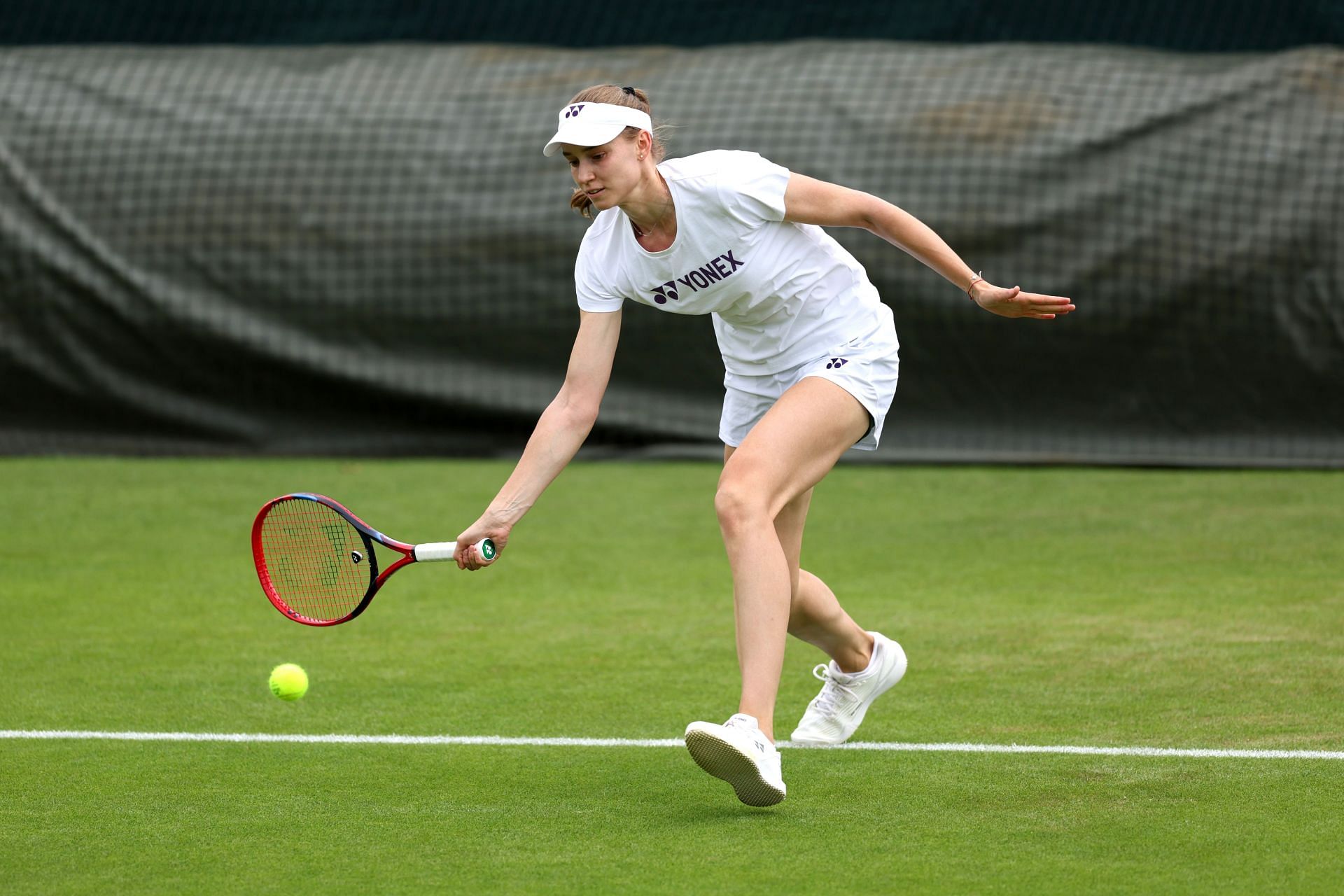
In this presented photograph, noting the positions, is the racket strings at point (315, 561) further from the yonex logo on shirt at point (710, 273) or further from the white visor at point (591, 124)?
the white visor at point (591, 124)

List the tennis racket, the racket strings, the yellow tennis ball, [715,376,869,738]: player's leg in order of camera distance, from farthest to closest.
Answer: the yellow tennis ball
the racket strings
the tennis racket
[715,376,869,738]: player's leg

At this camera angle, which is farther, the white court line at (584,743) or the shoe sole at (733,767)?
the white court line at (584,743)

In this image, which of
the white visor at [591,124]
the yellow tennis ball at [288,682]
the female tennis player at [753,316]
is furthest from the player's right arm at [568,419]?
the yellow tennis ball at [288,682]

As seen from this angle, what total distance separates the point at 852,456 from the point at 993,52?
102 inches

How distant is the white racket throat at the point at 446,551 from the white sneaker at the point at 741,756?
2.12 ft

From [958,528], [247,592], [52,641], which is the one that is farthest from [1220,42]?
[52,641]

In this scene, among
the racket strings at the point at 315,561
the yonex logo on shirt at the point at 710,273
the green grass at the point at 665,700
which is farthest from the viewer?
the racket strings at the point at 315,561

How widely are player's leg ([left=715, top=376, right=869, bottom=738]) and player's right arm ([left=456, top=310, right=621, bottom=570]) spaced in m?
0.39

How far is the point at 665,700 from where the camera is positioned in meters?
4.77

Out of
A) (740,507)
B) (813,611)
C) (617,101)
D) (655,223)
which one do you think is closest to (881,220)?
(655,223)

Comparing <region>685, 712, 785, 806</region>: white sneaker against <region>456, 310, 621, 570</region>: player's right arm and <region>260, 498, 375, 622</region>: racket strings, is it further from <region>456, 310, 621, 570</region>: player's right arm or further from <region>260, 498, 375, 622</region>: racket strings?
<region>260, 498, 375, 622</region>: racket strings

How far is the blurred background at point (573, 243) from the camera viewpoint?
9.42m

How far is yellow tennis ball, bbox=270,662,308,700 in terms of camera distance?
4660 mm

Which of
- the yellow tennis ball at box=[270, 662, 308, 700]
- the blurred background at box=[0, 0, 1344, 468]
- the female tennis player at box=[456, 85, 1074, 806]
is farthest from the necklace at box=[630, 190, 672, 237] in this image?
the blurred background at box=[0, 0, 1344, 468]
